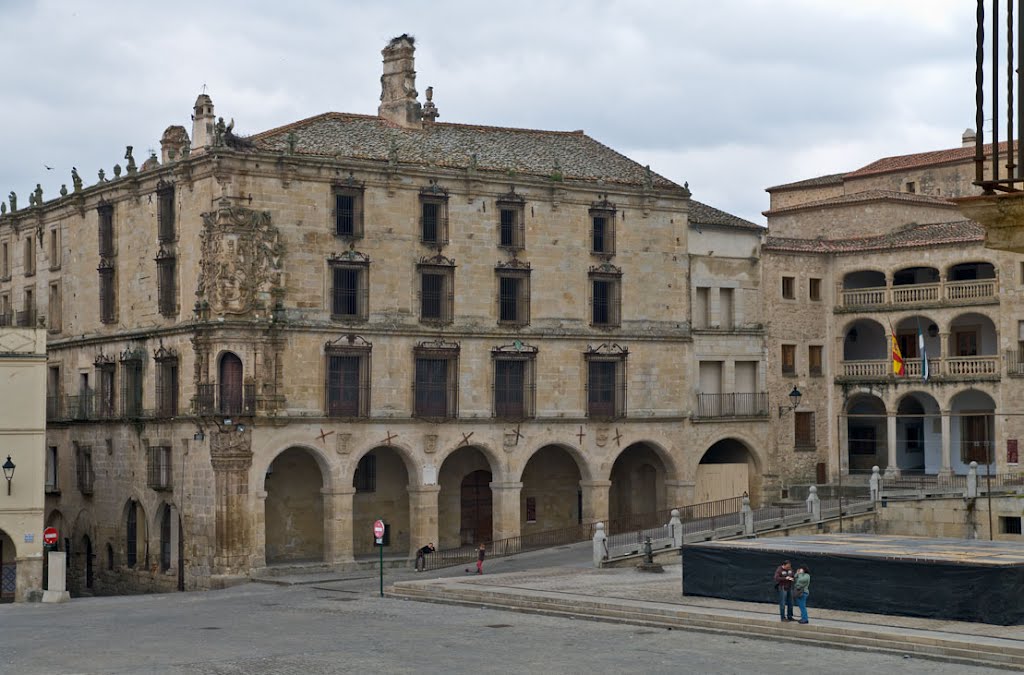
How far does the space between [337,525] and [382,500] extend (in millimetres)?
3953

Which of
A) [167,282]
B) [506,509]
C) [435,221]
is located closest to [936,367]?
[506,509]

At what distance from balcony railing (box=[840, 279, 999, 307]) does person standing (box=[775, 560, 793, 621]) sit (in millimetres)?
29739

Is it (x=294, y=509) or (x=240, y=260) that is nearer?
(x=240, y=260)

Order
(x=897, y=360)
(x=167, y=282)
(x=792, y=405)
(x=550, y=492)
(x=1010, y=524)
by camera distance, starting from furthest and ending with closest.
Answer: (x=792, y=405)
(x=897, y=360)
(x=550, y=492)
(x=1010, y=524)
(x=167, y=282)

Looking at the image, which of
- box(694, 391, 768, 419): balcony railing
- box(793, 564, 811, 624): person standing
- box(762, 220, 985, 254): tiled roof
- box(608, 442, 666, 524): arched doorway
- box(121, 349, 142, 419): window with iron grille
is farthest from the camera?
box(762, 220, 985, 254): tiled roof

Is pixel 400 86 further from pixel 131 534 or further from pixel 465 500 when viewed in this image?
pixel 131 534

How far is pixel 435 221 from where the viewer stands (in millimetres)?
58188

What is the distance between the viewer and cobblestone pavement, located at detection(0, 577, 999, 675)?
106ft

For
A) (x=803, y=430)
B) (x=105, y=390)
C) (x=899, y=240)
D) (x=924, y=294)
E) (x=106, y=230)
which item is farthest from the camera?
(x=803, y=430)

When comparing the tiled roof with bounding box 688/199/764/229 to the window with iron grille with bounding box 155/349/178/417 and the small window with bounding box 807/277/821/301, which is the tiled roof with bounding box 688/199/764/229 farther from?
the window with iron grille with bounding box 155/349/178/417

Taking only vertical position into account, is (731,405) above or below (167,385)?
below

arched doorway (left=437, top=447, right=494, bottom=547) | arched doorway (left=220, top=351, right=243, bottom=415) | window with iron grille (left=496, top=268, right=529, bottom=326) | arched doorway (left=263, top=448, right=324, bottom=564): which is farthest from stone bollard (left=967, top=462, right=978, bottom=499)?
arched doorway (left=220, top=351, right=243, bottom=415)

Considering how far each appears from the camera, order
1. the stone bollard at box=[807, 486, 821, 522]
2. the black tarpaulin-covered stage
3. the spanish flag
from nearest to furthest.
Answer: the black tarpaulin-covered stage < the stone bollard at box=[807, 486, 821, 522] < the spanish flag

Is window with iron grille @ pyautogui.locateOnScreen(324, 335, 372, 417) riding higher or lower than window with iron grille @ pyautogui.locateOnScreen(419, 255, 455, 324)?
lower
